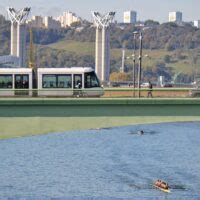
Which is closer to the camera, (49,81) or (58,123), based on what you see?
(58,123)

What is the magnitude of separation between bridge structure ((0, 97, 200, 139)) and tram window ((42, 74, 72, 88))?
23049 mm

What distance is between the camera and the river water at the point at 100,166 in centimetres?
5469

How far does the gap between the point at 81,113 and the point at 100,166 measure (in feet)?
79.6

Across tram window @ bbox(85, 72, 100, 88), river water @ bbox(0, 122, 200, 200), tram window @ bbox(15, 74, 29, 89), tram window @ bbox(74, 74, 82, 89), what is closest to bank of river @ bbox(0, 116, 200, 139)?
river water @ bbox(0, 122, 200, 200)

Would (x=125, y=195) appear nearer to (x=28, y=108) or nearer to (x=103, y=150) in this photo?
(x=28, y=108)

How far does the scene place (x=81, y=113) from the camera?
48.7m

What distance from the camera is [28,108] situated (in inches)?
1906

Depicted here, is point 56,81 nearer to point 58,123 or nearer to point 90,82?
point 90,82

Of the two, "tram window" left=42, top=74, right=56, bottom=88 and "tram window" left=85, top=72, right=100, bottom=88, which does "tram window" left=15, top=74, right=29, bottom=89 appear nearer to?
"tram window" left=42, top=74, right=56, bottom=88

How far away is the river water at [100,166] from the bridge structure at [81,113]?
6.22 meters

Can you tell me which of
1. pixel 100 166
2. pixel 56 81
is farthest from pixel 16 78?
pixel 100 166

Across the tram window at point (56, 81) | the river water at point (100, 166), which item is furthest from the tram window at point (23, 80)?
the river water at point (100, 166)

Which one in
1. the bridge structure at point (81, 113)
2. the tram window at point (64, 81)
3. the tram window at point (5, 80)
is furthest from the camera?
the tram window at point (64, 81)

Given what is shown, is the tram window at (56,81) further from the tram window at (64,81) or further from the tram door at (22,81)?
the tram door at (22,81)
